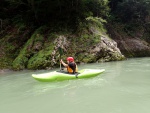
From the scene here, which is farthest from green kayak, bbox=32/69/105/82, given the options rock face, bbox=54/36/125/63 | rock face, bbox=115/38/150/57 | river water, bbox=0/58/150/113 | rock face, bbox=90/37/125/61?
rock face, bbox=115/38/150/57

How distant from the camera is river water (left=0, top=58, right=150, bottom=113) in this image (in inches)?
221

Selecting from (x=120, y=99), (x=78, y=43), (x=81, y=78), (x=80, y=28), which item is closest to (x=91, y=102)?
(x=120, y=99)

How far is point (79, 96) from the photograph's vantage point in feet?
21.9

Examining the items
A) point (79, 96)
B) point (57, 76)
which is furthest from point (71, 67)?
point (79, 96)

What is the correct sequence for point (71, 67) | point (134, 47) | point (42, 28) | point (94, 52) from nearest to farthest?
1. point (71, 67)
2. point (94, 52)
3. point (42, 28)
4. point (134, 47)

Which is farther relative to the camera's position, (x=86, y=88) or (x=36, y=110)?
(x=86, y=88)

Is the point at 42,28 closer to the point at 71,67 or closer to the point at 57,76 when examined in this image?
the point at 71,67

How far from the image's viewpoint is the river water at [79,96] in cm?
560

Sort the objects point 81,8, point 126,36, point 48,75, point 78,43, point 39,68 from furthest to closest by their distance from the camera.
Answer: point 126,36, point 81,8, point 78,43, point 39,68, point 48,75

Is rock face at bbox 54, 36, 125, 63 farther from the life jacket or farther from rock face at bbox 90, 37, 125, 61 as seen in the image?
the life jacket

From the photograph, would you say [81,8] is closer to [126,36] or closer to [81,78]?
[126,36]

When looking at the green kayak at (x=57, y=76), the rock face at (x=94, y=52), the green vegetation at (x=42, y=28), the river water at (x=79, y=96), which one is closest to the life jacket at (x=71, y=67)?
the green kayak at (x=57, y=76)

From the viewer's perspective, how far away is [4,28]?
1617 cm

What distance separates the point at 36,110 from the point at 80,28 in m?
10.5
